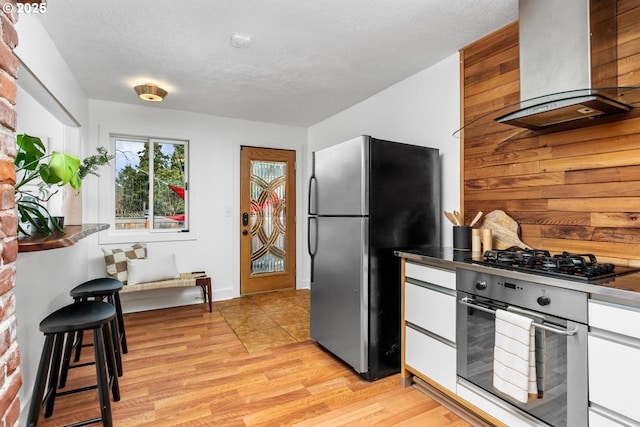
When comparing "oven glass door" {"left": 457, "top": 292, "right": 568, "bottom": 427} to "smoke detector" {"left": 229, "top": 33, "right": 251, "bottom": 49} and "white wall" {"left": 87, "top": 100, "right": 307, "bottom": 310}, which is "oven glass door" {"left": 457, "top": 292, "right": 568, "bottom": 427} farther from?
"white wall" {"left": 87, "top": 100, "right": 307, "bottom": 310}

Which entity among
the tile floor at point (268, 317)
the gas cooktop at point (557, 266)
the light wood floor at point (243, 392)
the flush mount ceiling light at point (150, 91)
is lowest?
the light wood floor at point (243, 392)

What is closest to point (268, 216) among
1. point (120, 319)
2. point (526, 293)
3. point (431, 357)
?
point (120, 319)

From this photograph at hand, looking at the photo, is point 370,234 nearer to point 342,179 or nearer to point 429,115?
point 342,179

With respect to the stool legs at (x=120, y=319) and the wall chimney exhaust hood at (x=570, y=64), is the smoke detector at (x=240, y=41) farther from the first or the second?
the stool legs at (x=120, y=319)

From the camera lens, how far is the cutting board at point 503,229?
221 cm

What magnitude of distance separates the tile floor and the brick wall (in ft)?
6.55

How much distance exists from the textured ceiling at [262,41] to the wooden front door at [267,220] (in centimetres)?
131

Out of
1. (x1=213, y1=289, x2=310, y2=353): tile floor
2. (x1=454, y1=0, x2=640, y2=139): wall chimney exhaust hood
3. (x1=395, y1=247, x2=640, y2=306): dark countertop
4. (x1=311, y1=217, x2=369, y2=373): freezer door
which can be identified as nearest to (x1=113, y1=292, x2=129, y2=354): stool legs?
(x1=213, y1=289, x2=310, y2=353): tile floor

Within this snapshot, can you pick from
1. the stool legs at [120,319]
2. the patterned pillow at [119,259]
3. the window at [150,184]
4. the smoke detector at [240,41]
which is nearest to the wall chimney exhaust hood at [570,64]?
the smoke detector at [240,41]

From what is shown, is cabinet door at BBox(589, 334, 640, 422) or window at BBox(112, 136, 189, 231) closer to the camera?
cabinet door at BBox(589, 334, 640, 422)

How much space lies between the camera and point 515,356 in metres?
1.50

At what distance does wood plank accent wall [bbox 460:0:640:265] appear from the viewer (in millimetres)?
1722

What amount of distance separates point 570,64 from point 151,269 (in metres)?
4.05

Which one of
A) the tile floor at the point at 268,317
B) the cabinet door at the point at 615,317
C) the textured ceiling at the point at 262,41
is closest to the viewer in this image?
the cabinet door at the point at 615,317
